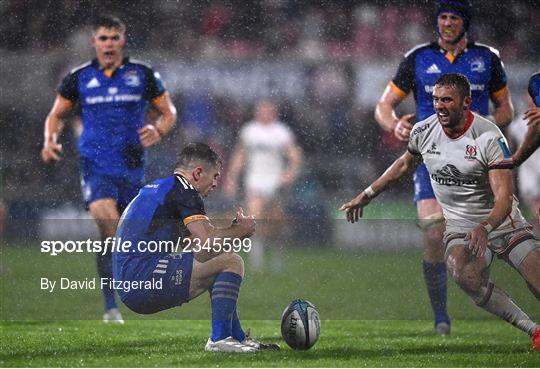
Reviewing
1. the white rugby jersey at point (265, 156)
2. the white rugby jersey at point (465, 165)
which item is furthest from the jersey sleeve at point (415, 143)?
the white rugby jersey at point (265, 156)

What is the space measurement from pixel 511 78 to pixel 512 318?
434 cm

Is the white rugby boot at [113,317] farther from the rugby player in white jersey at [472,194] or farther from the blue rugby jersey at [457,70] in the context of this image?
the blue rugby jersey at [457,70]

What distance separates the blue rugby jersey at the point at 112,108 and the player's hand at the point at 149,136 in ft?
0.32

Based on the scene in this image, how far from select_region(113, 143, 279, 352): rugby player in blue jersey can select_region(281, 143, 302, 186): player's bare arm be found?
13.4 feet

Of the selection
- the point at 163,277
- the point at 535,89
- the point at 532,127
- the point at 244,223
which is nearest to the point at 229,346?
the point at 163,277

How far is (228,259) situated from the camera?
551 cm

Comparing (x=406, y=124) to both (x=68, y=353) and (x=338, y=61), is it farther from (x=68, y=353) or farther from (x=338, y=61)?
(x=338, y=61)

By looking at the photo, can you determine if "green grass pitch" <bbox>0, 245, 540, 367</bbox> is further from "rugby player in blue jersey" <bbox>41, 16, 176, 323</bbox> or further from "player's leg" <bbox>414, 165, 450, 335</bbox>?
"rugby player in blue jersey" <bbox>41, 16, 176, 323</bbox>

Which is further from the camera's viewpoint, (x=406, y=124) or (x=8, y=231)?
(x=8, y=231)

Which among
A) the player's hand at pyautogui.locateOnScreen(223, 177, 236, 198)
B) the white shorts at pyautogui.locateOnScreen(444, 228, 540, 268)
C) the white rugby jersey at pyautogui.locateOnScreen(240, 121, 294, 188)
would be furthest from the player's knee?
the player's hand at pyautogui.locateOnScreen(223, 177, 236, 198)

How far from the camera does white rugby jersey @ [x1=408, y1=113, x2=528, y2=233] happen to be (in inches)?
228

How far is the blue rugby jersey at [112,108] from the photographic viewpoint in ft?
22.8

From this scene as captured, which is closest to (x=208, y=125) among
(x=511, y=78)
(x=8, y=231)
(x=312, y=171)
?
(x=312, y=171)

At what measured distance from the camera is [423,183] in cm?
645
